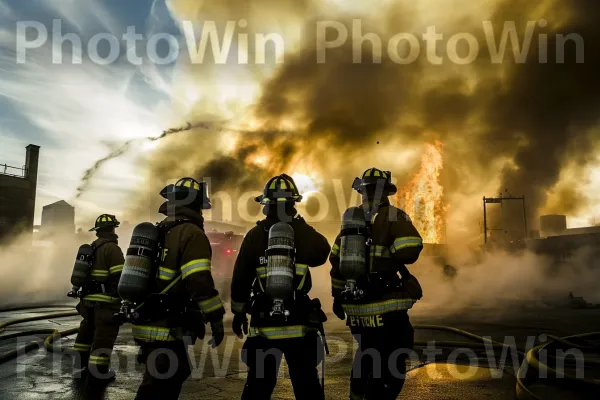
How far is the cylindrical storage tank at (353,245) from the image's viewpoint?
3.71m

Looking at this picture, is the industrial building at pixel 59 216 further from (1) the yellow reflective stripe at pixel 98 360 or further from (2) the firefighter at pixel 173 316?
(2) the firefighter at pixel 173 316

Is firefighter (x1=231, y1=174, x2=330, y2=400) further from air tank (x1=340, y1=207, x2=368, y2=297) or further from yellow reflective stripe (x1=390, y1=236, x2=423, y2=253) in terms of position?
yellow reflective stripe (x1=390, y1=236, x2=423, y2=253)

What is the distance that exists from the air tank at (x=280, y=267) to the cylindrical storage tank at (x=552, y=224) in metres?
63.6

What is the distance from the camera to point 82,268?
5.88 m

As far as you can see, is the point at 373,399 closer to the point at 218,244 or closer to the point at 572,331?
the point at 572,331

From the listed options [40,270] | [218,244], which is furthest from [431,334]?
[40,270]

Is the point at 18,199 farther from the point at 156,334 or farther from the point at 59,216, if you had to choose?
the point at 156,334

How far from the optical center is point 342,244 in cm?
383

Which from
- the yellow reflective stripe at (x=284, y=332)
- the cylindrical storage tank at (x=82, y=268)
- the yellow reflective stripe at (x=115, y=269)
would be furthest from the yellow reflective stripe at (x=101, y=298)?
the yellow reflective stripe at (x=284, y=332)

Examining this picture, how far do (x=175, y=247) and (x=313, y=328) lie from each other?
1240 mm

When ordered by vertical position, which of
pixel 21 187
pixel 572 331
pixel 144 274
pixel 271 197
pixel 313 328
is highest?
pixel 21 187

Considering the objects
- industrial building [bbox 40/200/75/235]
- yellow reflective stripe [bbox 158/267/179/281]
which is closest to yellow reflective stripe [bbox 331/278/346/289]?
yellow reflective stripe [bbox 158/267/179/281]

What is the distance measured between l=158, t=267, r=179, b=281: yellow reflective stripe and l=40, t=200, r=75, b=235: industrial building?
4055 centimetres

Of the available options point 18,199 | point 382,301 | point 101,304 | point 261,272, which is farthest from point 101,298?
point 18,199
